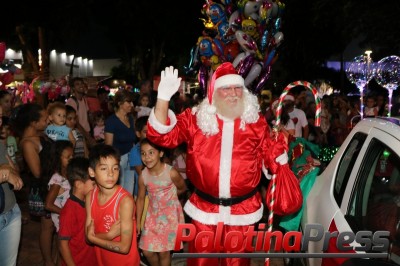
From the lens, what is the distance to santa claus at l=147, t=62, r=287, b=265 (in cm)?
406

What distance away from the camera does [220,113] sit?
14.0 feet

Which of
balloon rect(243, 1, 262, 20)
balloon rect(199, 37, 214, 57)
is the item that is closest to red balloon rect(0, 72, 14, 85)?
balloon rect(199, 37, 214, 57)

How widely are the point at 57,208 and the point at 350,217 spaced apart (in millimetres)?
2861

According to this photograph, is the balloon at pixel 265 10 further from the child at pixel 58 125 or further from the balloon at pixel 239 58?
the child at pixel 58 125

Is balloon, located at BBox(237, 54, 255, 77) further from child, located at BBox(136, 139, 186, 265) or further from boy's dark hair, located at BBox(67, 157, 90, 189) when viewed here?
boy's dark hair, located at BBox(67, 157, 90, 189)

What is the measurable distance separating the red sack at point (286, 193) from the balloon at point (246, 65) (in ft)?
24.1

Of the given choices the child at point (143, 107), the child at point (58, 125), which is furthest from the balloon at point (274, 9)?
the child at point (58, 125)

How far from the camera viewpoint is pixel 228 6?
40.1 feet

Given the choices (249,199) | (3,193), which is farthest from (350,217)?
(3,193)

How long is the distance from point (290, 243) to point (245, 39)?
8509 millimetres

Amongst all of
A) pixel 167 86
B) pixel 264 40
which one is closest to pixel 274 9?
pixel 264 40

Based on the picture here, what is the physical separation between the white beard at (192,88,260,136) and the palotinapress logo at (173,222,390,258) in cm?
108

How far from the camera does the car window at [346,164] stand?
12.0 feet

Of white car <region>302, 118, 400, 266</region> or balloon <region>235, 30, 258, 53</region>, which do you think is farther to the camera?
balloon <region>235, 30, 258, 53</region>
